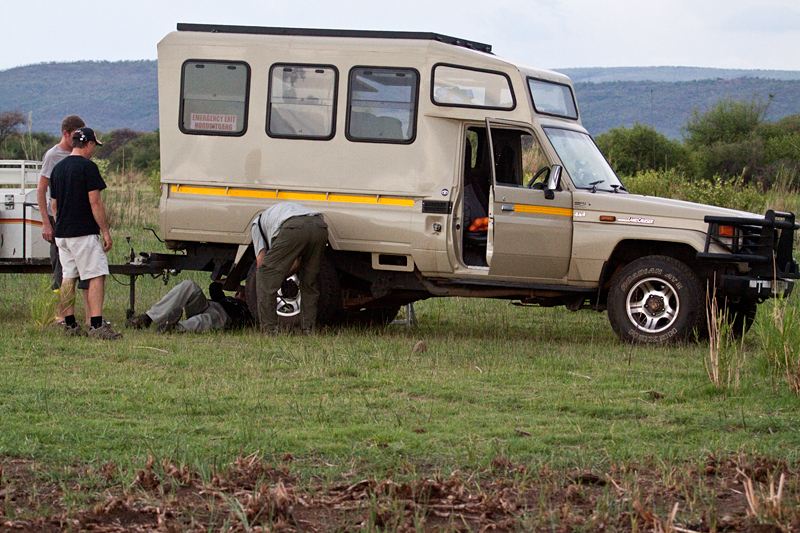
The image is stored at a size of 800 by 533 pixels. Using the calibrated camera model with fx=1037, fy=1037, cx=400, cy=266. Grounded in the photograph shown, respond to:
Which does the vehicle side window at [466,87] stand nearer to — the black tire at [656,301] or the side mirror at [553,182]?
the side mirror at [553,182]

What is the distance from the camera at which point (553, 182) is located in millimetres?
9117

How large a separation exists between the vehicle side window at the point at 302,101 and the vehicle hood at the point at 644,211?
2457 mm

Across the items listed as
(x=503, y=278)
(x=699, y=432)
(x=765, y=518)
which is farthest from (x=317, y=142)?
(x=765, y=518)

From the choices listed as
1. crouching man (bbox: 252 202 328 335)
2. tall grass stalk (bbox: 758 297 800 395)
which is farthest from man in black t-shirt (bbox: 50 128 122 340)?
tall grass stalk (bbox: 758 297 800 395)

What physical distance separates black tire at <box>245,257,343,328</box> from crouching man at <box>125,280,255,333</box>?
1.18 ft

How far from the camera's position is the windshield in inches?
370

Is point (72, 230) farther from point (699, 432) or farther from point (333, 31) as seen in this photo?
point (699, 432)

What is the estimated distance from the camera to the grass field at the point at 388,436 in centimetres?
409

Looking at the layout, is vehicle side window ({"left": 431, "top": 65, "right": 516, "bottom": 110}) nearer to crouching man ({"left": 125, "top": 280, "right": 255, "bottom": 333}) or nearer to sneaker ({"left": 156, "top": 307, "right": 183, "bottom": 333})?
crouching man ({"left": 125, "top": 280, "right": 255, "bottom": 333})

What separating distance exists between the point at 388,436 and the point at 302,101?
202 inches

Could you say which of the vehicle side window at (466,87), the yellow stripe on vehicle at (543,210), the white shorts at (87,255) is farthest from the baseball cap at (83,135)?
the yellow stripe on vehicle at (543,210)

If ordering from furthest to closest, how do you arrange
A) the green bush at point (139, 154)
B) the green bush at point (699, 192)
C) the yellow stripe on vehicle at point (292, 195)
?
the green bush at point (139, 154), the green bush at point (699, 192), the yellow stripe on vehicle at point (292, 195)

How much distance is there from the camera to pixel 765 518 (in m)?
3.88

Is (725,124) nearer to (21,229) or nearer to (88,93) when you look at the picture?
(21,229)
